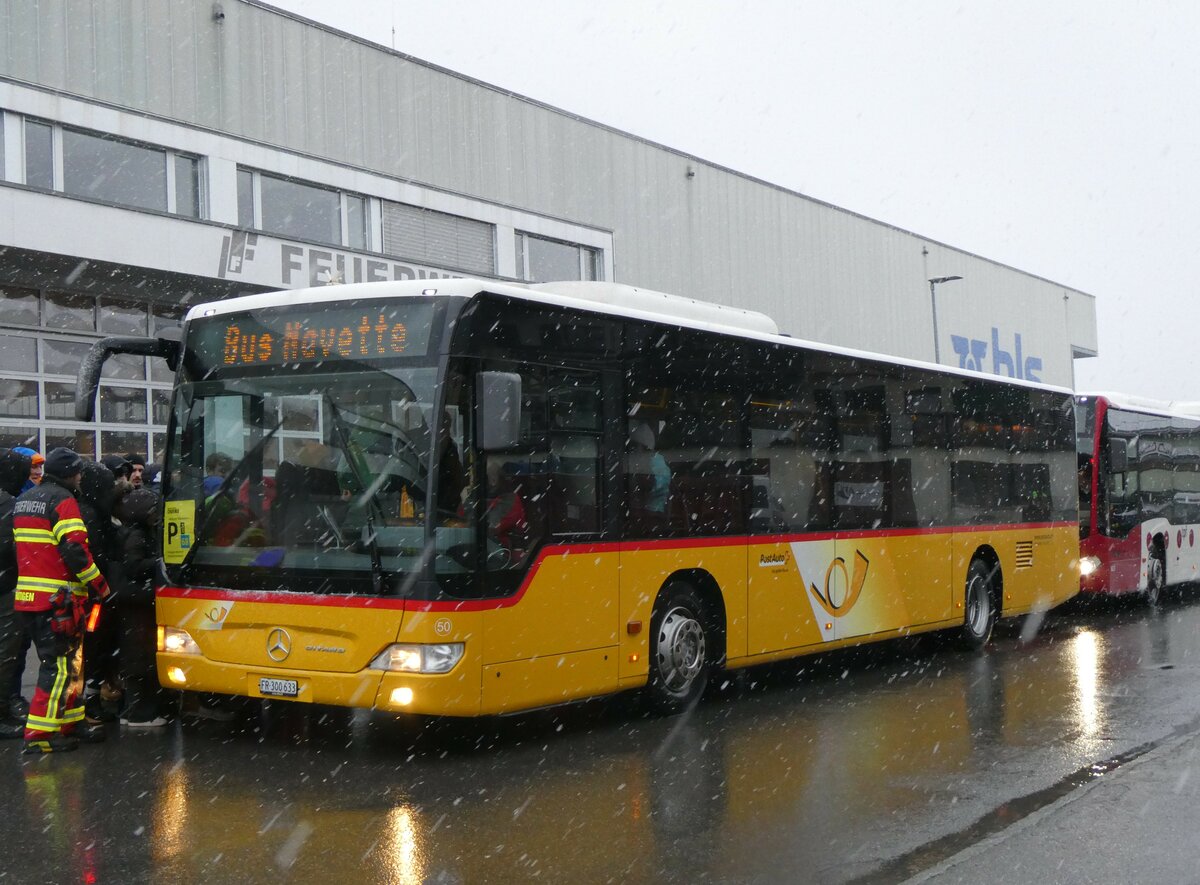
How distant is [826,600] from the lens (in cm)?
1128

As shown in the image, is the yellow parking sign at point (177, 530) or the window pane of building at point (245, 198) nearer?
the yellow parking sign at point (177, 530)

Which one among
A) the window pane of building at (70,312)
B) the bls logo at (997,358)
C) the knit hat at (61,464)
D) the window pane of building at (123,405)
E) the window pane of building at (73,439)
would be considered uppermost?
the bls logo at (997,358)

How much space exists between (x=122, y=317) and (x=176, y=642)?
44.6 ft

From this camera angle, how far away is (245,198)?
71.7ft

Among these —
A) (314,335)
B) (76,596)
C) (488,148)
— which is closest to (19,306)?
(488,148)

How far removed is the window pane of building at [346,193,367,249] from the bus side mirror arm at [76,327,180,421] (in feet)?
48.2

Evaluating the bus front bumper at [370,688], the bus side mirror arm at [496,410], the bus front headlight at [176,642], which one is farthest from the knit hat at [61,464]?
the bus side mirror arm at [496,410]

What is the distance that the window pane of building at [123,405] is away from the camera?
20516 millimetres

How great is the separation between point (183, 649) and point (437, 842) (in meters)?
3.19

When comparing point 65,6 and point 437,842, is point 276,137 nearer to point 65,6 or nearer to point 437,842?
point 65,6

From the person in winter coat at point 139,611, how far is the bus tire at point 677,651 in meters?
3.52

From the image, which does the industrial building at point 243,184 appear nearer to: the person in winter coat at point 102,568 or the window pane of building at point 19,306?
the window pane of building at point 19,306

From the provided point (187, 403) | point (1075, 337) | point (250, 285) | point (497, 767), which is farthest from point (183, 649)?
point (1075, 337)

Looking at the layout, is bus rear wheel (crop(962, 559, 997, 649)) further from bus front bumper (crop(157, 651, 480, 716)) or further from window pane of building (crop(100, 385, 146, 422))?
window pane of building (crop(100, 385, 146, 422))
